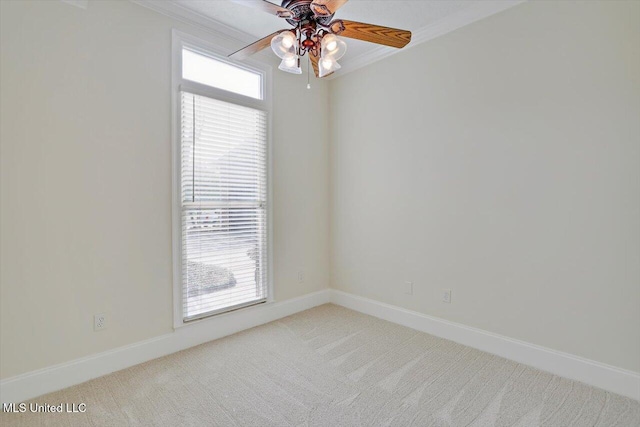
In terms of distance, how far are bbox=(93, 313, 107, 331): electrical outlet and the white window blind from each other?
1.91 ft

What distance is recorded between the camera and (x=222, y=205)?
293 centimetres

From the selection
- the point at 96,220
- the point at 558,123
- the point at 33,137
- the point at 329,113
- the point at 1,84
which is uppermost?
the point at 329,113

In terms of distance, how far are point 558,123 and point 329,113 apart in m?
2.38

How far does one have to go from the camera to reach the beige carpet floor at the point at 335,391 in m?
1.84

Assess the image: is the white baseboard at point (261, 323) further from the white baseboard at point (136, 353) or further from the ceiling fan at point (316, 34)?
the ceiling fan at point (316, 34)

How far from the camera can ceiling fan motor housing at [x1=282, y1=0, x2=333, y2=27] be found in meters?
1.61

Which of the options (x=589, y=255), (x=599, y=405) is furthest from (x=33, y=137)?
(x=599, y=405)

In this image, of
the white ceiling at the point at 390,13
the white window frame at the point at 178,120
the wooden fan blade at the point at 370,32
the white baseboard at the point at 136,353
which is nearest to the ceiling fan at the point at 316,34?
the wooden fan blade at the point at 370,32

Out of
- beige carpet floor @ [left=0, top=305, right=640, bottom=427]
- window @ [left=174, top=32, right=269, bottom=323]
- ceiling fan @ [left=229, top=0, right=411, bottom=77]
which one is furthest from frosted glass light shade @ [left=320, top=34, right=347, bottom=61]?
beige carpet floor @ [left=0, top=305, right=640, bottom=427]

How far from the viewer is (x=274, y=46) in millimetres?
1780

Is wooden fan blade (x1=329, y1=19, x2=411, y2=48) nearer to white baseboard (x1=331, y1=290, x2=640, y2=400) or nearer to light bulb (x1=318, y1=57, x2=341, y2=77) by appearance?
light bulb (x1=318, y1=57, x2=341, y2=77)

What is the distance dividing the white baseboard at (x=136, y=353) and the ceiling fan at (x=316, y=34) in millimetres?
2302

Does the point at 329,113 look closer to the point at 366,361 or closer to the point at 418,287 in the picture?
the point at 418,287

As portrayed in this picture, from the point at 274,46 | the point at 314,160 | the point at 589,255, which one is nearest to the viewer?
the point at 274,46
